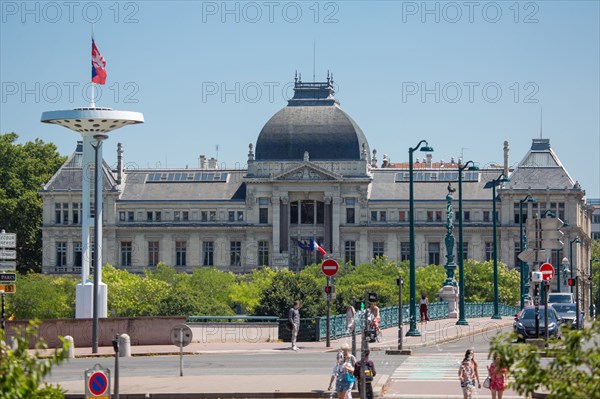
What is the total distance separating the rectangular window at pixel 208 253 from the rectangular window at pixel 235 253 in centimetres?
181

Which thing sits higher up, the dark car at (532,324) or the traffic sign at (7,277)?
the traffic sign at (7,277)

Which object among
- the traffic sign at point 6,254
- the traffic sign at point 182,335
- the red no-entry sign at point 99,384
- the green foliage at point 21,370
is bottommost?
the red no-entry sign at point 99,384

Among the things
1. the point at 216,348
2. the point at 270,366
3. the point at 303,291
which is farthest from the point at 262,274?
the point at 270,366

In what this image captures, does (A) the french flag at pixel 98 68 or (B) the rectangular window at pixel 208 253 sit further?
(B) the rectangular window at pixel 208 253

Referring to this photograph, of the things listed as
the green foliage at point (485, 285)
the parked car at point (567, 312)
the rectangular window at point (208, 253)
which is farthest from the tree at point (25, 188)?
the parked car at point (567, 312)

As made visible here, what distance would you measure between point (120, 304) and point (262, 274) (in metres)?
29.3

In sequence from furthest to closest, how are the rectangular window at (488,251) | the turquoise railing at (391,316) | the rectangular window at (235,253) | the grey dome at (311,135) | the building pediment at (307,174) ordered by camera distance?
the rectangular window at (235,253) < the rectangular window at (488,251) < the grey dome at (311,135) < the building pediment at (307,174) < the turquoise railing at (391,316)

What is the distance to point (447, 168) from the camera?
15862 centimetres

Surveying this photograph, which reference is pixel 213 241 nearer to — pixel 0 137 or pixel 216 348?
pixel 0 137

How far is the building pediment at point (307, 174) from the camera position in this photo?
150m

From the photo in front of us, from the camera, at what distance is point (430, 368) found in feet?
148

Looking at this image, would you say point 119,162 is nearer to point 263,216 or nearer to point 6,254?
point 263,216

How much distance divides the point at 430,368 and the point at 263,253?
10765 centimetres

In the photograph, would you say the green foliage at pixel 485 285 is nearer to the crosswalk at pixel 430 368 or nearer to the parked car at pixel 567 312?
the parked car at pixel 567 312
